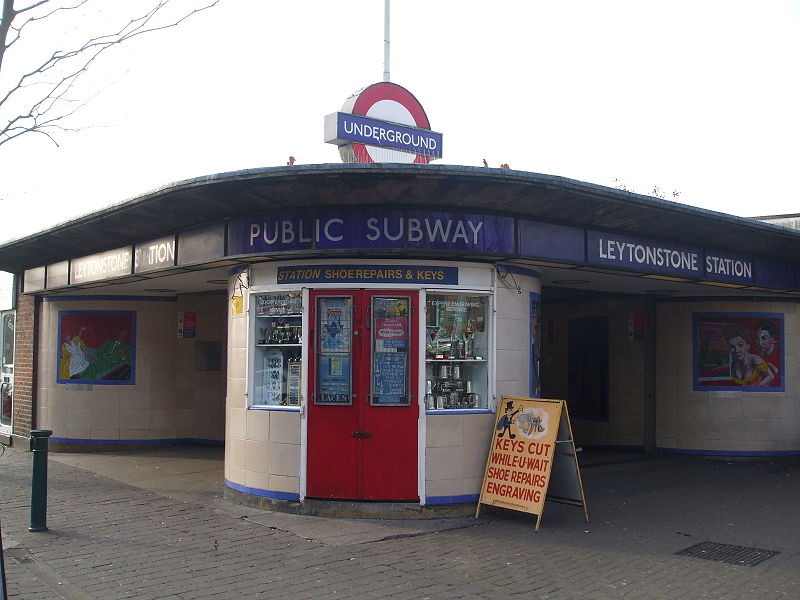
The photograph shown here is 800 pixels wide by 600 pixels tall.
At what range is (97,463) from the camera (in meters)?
12.6

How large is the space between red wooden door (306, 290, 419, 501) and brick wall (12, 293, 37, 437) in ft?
26.8

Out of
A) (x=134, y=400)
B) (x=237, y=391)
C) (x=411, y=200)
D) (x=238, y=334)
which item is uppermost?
(x=411, y=200)

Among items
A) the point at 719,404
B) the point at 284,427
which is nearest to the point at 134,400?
the point at 284,427

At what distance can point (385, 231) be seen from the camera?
331 inches

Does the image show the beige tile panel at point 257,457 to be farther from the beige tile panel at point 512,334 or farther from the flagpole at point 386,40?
the flagpole at point 386,40

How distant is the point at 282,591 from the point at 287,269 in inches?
151

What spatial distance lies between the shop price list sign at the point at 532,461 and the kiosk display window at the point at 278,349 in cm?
232

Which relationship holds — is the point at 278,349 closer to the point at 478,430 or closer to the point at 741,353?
the point at 478,430

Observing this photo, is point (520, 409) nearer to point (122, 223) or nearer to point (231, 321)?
point (231, 321)

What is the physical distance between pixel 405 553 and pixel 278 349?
2953mm

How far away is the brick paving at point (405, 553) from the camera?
243 inches

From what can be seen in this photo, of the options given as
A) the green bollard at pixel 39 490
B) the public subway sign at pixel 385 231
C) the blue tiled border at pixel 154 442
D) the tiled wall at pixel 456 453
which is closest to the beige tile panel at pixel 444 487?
the tiled wall at pixel 456 453

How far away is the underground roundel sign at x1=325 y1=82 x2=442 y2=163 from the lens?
11164 millimetres

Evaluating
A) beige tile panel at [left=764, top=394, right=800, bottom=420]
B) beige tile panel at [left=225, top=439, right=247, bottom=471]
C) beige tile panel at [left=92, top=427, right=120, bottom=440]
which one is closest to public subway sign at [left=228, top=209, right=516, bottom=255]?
beige tile panel at [left=225, top=439, right=247, bottom=471]
